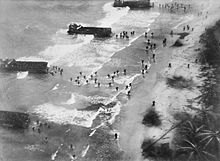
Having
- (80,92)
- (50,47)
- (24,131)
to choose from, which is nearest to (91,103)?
(80,92)

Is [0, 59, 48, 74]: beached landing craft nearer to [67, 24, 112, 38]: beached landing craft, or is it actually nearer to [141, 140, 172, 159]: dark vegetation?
[67, 24, 112, 38]: beached landing craft

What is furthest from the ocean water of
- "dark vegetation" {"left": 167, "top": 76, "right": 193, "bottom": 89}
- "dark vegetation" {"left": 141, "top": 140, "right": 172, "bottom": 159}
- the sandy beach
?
"dark vegetation" {"left": 141, "top": 140, "right": 172, "bottom": 159}

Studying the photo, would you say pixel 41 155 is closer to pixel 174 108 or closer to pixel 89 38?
pixel 174 108

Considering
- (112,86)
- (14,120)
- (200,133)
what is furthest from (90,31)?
(200,133)

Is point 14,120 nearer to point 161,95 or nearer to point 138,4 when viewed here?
point 161,95

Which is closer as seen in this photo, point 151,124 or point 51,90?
point 151,124

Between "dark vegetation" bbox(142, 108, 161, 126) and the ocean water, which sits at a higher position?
the ocean water
